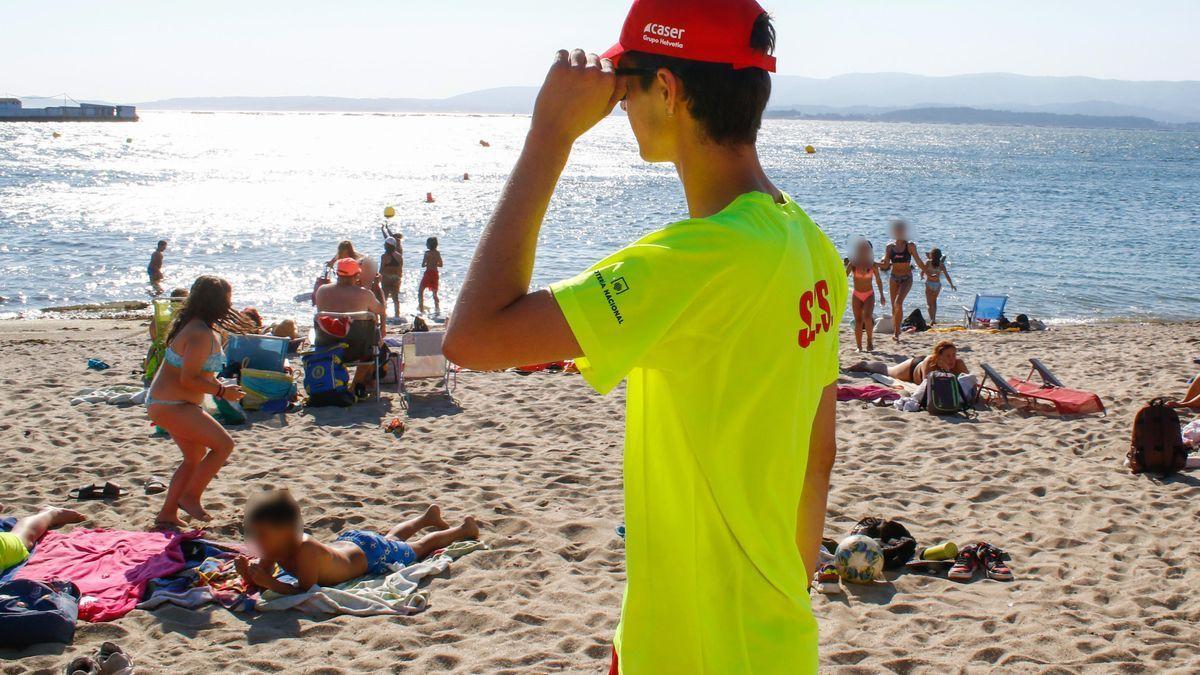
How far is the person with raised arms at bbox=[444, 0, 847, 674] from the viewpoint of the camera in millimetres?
1280

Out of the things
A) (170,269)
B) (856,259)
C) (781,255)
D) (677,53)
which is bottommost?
(170,269)

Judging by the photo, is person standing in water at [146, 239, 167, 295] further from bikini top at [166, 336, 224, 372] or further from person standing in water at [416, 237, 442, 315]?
bikini top at [166, 336, 224, 372]

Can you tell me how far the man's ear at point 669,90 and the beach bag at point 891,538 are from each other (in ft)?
16.1

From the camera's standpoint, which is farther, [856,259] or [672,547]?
[856,259]

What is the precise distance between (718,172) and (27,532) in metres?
6.00

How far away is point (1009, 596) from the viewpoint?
17.9ft

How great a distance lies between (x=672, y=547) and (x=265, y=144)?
374 ft

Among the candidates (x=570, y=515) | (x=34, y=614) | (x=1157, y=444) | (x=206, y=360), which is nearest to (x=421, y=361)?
(x=206, y=360)

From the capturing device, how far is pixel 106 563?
5.67 m

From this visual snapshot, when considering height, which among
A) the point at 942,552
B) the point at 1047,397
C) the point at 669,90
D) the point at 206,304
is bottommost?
the point at 942,552

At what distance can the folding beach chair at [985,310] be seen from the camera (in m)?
17.3

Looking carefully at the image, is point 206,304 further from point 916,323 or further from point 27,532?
point 916,323

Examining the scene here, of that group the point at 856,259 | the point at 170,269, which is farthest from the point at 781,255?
the point at 170,269

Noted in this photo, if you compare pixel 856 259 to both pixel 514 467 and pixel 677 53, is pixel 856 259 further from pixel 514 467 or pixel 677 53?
pixel 677 53
